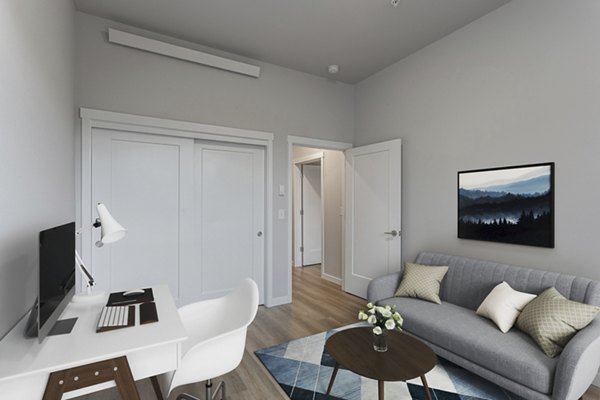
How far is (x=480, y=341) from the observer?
199 centimetres

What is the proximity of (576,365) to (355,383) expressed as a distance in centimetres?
127

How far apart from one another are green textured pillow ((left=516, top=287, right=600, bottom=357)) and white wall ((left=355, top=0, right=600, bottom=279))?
0.51 meters

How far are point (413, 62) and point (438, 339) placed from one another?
2.97 metres

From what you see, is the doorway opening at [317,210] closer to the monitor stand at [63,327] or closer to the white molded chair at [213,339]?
the white molded chair at [213,339]

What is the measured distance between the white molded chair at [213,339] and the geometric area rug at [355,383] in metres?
0.51

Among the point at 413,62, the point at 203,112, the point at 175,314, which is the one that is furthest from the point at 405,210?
the point at 175,314

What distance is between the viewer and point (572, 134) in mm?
2254

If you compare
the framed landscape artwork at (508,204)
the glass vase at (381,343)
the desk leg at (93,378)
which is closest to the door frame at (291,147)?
the framed landscape artwork at (508,204)

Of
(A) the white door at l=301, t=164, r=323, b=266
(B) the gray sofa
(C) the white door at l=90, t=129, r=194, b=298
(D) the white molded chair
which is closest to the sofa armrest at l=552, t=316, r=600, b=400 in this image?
(B) the gray sofa

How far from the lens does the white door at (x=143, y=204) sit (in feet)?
9.29

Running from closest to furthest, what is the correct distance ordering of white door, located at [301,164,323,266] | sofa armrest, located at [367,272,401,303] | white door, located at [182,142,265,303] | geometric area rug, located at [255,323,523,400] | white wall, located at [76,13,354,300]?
geometric area rug, located at [255,323,523,400] < white wall, located at [76,13,354,300] < sofa armrest, located at [367,272,401,303] < white door, located at [182,142,265,303] < white door, located at [301,164,323,266]

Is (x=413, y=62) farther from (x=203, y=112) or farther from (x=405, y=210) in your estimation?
(x=203, y=112)

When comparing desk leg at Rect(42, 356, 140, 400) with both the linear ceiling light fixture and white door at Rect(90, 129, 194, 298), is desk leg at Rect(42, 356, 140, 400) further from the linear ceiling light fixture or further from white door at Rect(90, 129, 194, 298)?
the linear ceiling light fixture

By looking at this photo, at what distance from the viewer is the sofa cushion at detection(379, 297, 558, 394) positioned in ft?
5.67
